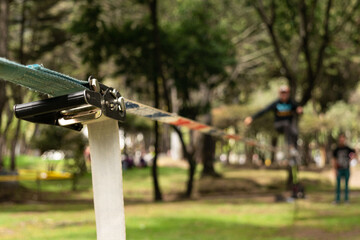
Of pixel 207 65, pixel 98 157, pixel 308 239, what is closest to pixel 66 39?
pixel 207 65

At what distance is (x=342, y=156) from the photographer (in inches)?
541

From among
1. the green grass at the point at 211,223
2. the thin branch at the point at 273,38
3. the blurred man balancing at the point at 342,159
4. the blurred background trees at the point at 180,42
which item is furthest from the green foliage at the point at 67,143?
the blurred man balancing at the point at 342,159

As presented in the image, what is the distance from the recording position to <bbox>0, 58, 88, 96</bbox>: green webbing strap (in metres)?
2.28

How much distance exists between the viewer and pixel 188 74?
1814cm

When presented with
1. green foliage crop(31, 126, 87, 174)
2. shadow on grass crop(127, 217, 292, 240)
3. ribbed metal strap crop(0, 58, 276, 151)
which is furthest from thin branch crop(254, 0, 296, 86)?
ribbed metal strap crop(0, 58, 276, 151)

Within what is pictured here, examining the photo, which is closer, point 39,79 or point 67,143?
point 39,79

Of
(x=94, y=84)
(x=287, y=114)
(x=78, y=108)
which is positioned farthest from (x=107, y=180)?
(x=287, y=114)

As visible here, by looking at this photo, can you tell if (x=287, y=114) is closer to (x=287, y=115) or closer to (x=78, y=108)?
(x=287, y=115)

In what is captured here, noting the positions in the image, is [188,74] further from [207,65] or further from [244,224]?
[244,224]

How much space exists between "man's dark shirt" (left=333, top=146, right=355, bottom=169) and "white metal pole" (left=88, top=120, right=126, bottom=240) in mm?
11744

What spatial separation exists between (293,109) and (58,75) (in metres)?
9.57

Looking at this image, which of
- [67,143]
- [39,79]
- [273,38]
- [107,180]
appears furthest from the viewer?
[67,143]

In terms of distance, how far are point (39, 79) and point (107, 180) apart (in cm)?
62

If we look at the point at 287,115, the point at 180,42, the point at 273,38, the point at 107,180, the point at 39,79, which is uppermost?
the point at 180,42
